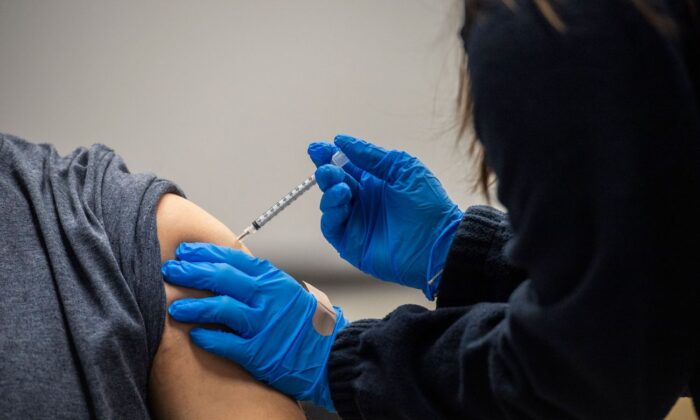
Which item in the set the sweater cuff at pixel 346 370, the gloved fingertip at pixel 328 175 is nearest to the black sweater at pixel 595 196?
the sweater cuff at pixel 346 370

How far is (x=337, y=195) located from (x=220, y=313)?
0.32m

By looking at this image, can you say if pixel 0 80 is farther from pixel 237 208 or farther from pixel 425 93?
pixel 425 93

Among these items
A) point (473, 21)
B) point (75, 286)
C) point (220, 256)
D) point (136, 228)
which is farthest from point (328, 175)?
point (473, 21)

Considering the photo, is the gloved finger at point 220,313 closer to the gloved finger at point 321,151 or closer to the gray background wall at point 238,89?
the gloved finger at point 321,151

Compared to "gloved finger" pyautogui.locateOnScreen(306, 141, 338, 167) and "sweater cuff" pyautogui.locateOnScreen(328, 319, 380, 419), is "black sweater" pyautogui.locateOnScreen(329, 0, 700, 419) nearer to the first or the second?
"sweater cuff" pyautogui.locateOnScreen(328, 319, 380, 419)

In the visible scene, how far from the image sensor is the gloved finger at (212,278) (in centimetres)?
115

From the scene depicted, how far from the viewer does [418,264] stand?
1373 mm

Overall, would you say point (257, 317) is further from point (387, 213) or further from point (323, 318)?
point (387, 213)

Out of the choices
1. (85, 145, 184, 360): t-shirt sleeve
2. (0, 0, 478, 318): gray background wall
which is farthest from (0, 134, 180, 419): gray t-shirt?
(0, 0, 478, 318): gray background wall

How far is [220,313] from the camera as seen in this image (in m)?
1.16

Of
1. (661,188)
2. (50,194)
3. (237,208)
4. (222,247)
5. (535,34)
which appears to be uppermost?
(535,34)

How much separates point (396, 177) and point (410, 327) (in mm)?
476

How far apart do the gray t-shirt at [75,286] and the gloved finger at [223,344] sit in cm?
7

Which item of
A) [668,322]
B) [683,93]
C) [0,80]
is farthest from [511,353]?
[0,80]
